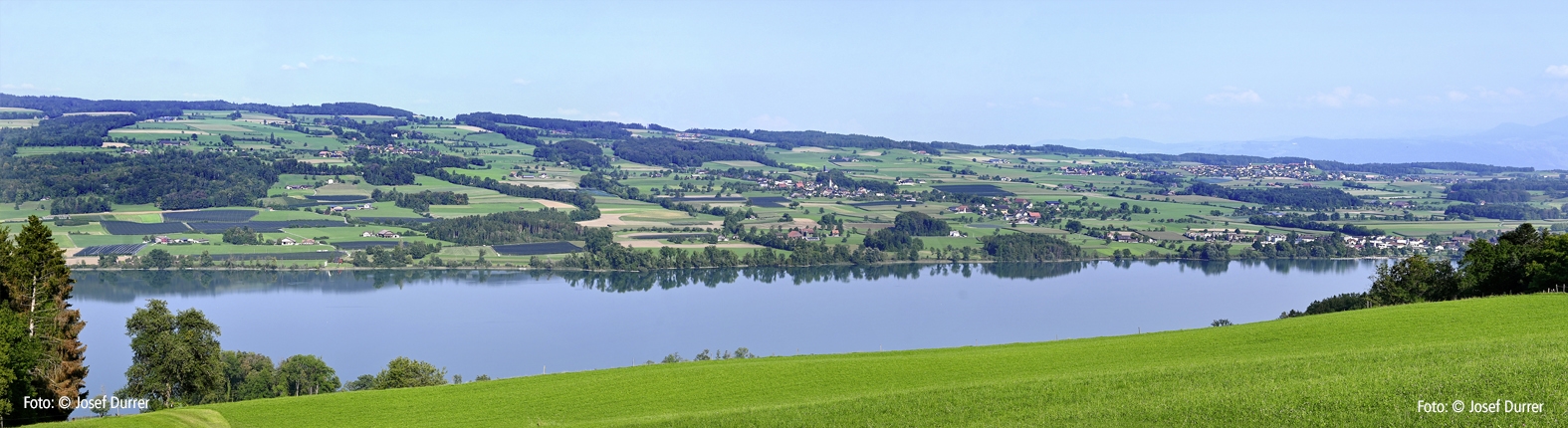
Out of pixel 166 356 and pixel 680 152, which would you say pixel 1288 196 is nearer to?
pixel 680 152

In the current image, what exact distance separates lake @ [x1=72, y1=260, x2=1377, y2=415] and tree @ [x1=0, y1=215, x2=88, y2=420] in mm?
19074

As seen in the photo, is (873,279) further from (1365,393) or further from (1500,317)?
(1365,393)

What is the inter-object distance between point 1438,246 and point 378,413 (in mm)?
87835

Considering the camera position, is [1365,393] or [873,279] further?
[873,279]

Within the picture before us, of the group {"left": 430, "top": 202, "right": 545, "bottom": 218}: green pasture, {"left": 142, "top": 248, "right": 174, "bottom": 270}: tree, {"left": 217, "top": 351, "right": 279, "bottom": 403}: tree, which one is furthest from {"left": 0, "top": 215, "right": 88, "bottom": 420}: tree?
{"left": 430, "top": 202, "right": 545, "bottom": 218}: green pasture

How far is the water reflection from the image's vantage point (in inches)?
2392

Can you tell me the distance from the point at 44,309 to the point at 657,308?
39954 millimetres

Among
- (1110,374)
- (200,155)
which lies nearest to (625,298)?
(1110,374)

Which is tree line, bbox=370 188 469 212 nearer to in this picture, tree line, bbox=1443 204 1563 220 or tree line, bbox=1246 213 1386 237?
tree line, bbox=1246 213 1386 237

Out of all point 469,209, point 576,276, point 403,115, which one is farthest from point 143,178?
point 403,115

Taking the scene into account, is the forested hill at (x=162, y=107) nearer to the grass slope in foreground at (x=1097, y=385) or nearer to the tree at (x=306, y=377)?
the tree at (x=306, y=377)

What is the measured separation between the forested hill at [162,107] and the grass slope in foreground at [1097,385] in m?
122

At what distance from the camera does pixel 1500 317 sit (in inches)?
803

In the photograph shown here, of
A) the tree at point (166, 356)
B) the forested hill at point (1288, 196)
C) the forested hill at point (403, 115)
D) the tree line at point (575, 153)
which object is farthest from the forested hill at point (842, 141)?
the tree at point (166, 356)
